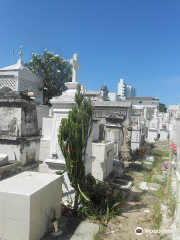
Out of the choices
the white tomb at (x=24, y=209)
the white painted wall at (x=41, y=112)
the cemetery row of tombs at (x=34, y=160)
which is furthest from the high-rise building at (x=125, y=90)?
the white tomb at (x=24, y=209)

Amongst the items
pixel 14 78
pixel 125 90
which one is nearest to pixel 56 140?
pixel 14 78

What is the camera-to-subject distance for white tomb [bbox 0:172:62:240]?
8.41ft

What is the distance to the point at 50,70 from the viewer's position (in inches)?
923

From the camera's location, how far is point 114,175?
7168 millimetres

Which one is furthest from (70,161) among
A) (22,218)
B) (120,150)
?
(120,150)

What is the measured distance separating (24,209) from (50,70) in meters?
22.5

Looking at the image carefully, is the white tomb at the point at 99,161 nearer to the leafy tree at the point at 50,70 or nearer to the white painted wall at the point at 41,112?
the white painted wall at the point at 41,112

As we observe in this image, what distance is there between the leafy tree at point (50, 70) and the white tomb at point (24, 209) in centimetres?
2050

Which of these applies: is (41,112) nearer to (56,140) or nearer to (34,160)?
(34,160)

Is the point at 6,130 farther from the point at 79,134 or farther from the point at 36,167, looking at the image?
the point at 79,134

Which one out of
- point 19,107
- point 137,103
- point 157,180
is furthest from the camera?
point 137,103

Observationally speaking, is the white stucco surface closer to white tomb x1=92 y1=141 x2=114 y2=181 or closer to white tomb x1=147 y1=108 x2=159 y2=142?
white tomb x1=92 y1=141 x2=114 y2=181

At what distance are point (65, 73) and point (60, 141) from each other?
21.5 meters

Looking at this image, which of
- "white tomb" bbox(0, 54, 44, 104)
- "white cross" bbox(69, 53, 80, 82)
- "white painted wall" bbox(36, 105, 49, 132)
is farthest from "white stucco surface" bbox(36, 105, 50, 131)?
"white cross" bbox(69, 53, 80, 82)
